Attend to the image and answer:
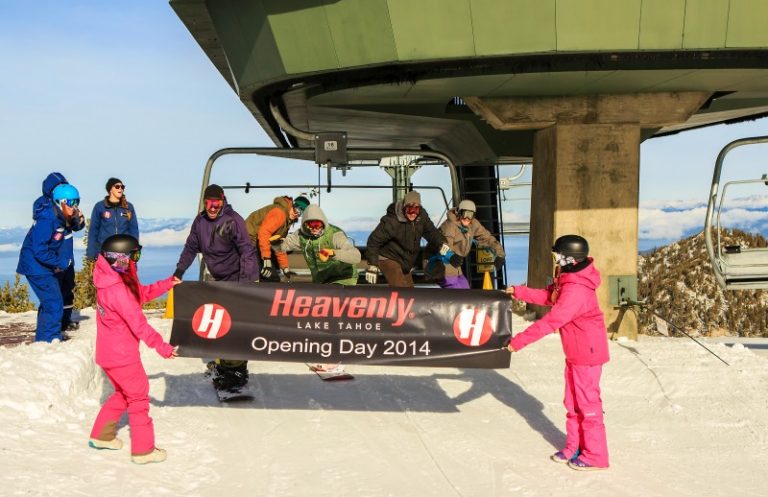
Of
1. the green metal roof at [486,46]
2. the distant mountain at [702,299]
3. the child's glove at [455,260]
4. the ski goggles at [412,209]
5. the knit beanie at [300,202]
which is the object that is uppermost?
the green metal roof at [486,46]

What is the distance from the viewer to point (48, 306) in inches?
391

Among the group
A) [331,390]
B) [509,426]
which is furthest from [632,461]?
[331,390]

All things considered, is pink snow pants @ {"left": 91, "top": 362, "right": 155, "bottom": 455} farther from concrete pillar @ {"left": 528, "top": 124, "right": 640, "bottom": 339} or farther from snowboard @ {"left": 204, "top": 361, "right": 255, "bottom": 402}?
concrete pillar @ {"left": 528, "top": 124, "right": 640, "bottom": 339}

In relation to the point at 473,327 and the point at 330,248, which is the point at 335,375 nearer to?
the point at 330,248

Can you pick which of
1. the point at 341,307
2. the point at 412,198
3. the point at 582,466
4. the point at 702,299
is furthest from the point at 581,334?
the point at 702,299

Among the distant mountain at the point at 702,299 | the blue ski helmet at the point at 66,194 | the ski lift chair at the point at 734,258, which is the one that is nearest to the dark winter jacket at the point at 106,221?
the blue ski helmet at the point at 66,194

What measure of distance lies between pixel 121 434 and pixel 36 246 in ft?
12.2

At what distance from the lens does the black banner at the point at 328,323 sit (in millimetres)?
7066

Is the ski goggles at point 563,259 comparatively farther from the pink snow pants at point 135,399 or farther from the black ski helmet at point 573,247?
the pink snow pants at point 135,399

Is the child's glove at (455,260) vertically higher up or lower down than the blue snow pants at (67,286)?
A: higher up

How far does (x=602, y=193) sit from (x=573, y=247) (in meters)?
7.20

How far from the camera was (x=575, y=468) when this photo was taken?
6.14 m

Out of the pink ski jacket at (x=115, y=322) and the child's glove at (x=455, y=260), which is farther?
the child's glove at (x=455, y=260)

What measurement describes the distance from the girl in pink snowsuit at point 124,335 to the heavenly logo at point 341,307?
1.37 metres
